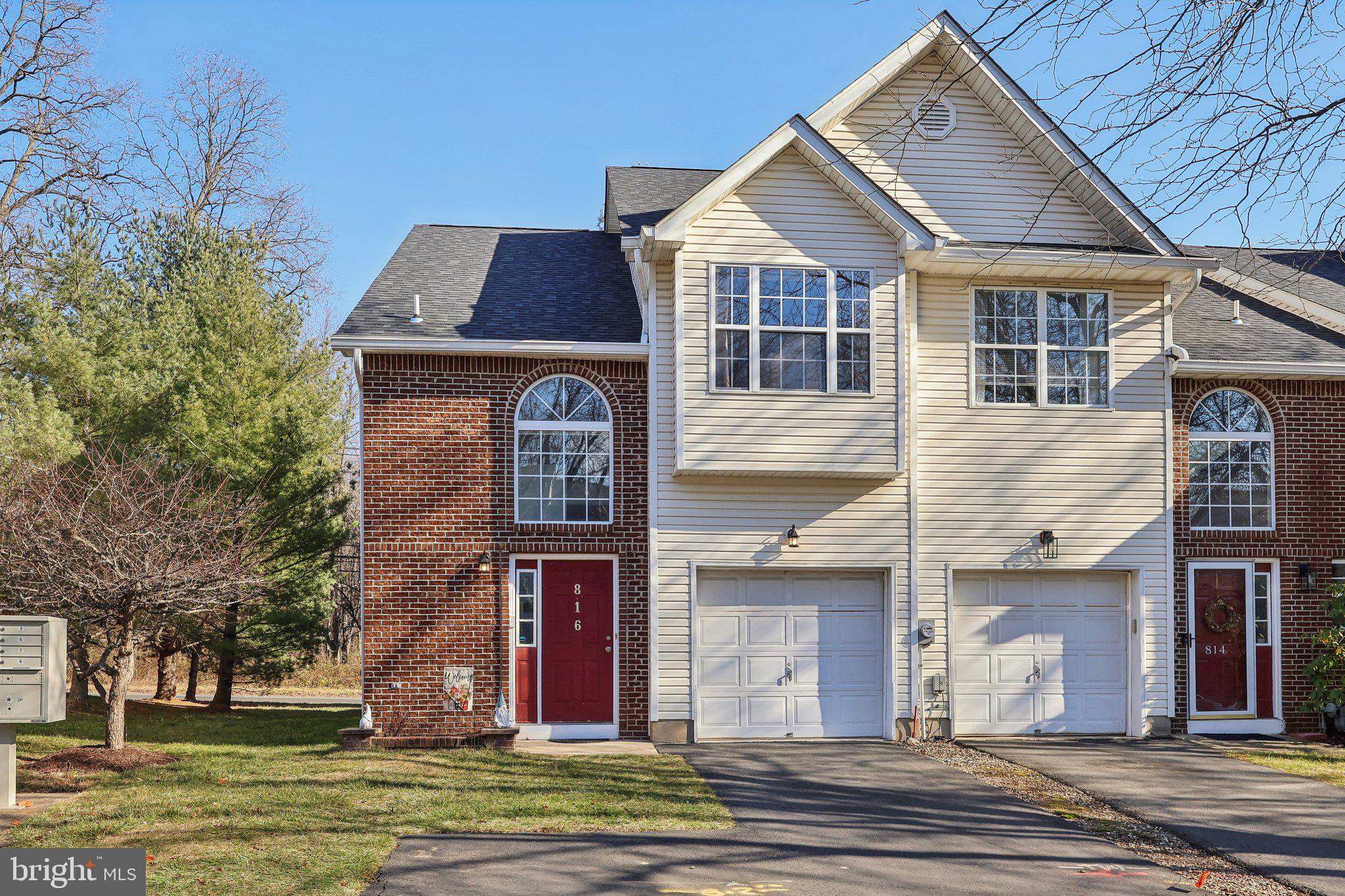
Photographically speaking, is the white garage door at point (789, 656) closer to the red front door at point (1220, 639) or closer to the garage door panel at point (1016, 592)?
the garage door panel at point (1016, 592)

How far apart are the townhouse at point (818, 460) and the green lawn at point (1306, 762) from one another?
4.30ft

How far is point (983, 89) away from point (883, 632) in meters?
7.02

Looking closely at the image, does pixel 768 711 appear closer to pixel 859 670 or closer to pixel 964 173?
pixel 859 670

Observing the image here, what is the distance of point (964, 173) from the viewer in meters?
14.3

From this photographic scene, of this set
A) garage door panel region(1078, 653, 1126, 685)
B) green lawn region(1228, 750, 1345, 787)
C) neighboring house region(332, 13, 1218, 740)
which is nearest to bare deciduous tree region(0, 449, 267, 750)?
neighboring house region(332, 13, 1218, 740)

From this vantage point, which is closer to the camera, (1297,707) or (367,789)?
(367,789)

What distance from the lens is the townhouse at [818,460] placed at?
511 inches

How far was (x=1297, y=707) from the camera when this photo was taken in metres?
14.2

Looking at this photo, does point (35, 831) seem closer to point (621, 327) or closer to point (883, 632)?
point (621, 327)

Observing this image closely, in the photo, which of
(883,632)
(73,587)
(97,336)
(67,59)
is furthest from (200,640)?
(67,59)

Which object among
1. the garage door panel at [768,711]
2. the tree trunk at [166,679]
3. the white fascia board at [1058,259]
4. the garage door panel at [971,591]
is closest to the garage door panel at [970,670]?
the garage door panel at [971,591]

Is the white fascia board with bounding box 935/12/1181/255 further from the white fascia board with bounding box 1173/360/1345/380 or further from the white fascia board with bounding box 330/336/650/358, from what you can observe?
the white fascia board with bounding box 330/336/650/358

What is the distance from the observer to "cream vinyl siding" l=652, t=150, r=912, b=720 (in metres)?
12.9

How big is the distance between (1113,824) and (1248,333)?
831 cm
